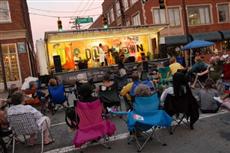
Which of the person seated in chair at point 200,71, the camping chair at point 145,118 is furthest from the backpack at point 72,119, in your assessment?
the person seated in chair at point 200,71

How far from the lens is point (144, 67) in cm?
1881

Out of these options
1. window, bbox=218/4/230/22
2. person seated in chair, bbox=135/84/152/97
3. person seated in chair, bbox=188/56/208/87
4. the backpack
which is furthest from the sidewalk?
window, bbox=218/4/230/22

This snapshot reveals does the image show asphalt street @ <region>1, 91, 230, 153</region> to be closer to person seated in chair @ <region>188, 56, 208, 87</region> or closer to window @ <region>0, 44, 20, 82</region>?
person seated in chair @ <region>188, 56, 208, 87</region>

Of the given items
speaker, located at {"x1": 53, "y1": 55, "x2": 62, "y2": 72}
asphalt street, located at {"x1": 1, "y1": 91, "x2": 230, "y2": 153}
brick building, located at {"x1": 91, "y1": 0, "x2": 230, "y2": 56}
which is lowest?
asphalt street, located at {"x1": 1, "y1": 91, "x2": 230, "y2": 153}

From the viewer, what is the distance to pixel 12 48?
2531 cm

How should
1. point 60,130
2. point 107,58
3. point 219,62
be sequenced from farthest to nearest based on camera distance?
point 107,58, point 219,62, point 60,130

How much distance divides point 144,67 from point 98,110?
42.8ft

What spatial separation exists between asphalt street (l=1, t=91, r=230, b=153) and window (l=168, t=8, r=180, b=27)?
2548cm

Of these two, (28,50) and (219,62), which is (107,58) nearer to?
(28,50)

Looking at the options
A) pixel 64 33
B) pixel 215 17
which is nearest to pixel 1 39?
pixel 64 33

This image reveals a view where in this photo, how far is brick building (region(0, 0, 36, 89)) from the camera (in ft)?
82.0

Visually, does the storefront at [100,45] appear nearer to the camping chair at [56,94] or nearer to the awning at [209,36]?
the awning at [209,36]

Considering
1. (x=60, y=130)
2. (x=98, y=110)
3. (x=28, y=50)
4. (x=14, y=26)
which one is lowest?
(x=60, y=130)

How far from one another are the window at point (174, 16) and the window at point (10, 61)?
49.0 feet
